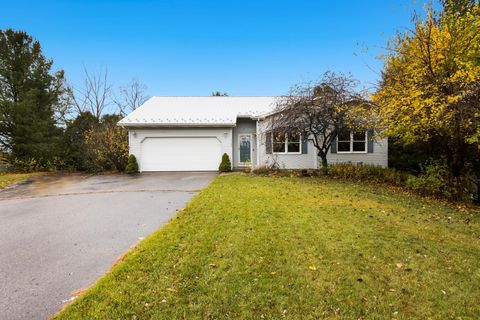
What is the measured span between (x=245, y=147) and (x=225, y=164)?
2228 mm

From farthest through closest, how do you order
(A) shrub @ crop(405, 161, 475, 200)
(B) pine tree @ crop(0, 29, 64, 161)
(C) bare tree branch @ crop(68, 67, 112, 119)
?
(C) bare tree branch @ crop(68, 67, 112, 119) → (B) pine tree @ crop(0, 29, 64, 161) → (A) shrub @ crop(405, 161, 475, 200)

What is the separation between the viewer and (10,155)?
17.3 meters

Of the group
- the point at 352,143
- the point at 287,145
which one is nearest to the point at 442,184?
the point at 352,143

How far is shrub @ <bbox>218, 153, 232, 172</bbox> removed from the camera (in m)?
14.4

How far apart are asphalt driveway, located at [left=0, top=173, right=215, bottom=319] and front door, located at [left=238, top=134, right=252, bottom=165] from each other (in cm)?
629

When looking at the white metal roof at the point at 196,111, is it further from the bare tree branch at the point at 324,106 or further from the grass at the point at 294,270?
the grass at the point at 294,270

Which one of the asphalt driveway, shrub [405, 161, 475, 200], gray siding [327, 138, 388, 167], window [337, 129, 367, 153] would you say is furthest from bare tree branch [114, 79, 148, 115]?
shrub [405, 161, 475, 200]

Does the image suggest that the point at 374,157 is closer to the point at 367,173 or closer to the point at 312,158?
the point at 367,173

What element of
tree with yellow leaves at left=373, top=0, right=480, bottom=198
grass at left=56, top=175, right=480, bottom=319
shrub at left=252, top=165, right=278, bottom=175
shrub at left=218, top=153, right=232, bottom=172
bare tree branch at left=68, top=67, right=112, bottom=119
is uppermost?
bare tree branch at left=68, top=67, right=112, bottom=119

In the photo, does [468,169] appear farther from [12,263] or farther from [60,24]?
[60,24]

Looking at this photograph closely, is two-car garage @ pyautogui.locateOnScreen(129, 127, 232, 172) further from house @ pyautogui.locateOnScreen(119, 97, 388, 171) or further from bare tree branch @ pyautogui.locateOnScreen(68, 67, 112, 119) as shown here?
bare tree branch @ pyautogui.locateOnScreen(68, 67, 112, 119)

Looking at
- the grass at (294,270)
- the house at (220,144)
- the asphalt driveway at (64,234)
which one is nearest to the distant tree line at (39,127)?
the house at (220,144)

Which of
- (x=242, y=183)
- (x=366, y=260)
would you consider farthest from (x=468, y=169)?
(x=366, y=260)

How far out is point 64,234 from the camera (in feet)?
17.1
